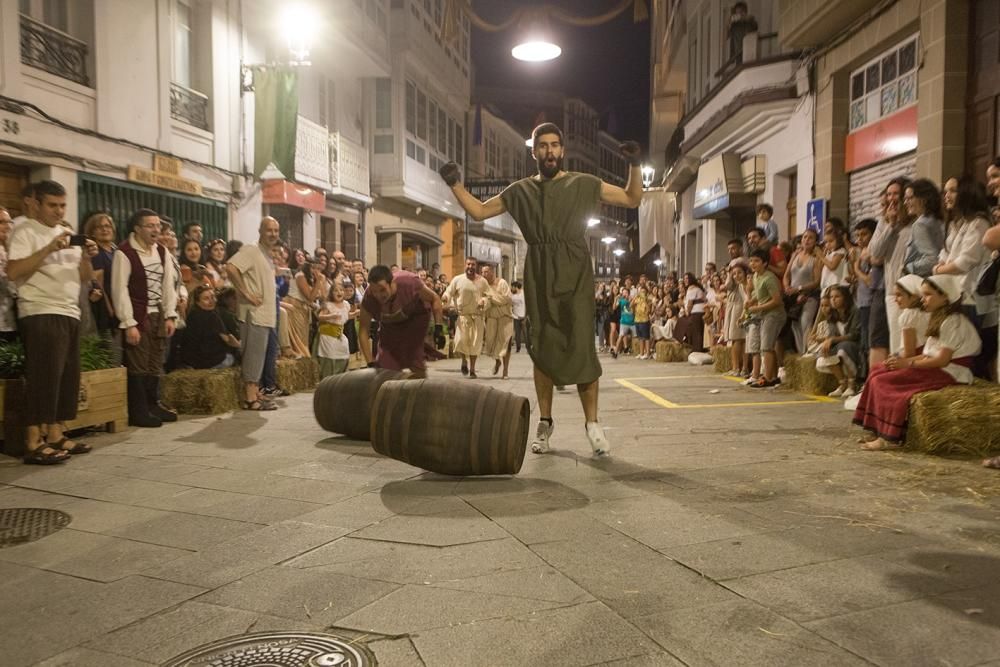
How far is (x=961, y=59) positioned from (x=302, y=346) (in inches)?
343

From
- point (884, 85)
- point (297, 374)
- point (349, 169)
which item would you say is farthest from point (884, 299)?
point (349, 169)

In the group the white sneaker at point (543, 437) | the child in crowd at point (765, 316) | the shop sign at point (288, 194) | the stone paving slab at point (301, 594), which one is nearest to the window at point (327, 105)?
the shop sign at point (288, 194)

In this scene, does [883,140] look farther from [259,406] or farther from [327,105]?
[327,105]

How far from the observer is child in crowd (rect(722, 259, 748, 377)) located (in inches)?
419

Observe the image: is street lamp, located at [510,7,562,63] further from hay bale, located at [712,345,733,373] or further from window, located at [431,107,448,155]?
window, located at [431,107,448,155]

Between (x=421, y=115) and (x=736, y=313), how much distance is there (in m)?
16.6

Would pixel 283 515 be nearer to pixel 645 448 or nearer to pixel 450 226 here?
pixel 645 448

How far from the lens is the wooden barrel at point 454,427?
4.21 m

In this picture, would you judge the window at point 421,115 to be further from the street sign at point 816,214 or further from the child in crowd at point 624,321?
the street sign at point 816,214

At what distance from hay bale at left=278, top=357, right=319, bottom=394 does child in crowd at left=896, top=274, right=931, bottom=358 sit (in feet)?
21.8

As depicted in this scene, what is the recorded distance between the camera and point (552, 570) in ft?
9.52

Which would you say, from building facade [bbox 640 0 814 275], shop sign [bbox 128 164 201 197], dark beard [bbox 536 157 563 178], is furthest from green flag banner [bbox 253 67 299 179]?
dark beard [bbox 536 157 563 178]

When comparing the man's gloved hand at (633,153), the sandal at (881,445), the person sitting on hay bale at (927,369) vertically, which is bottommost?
the sandal at (881,445)

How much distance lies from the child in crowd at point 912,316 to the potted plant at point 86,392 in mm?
6379
